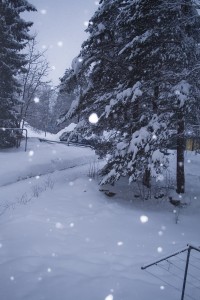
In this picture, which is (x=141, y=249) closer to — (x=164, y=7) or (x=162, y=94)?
(x=162, y=94)

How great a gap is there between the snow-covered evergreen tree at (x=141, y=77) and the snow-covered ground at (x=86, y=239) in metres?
1.28

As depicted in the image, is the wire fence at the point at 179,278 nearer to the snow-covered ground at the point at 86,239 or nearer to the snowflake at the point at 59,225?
the snow-covered ground at the point at 86,239

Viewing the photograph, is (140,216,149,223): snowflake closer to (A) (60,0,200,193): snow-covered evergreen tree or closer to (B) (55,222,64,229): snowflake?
(A) (60,0,200,193): snow-covered evergreen tree

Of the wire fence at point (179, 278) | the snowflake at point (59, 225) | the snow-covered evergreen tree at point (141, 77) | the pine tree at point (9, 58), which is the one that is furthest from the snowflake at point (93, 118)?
the pine tree at point (9, 58)

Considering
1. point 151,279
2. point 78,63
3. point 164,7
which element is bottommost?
point 151,279

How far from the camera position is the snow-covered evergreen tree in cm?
912

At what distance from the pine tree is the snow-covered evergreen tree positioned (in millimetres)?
7674

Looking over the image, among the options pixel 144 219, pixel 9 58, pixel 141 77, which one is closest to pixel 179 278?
pixel 144 219

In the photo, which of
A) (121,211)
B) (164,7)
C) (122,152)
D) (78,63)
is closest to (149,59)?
(164,7)

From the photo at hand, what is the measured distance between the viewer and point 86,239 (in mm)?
6758

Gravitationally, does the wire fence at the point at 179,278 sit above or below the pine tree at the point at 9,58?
below

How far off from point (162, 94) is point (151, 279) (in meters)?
8.23

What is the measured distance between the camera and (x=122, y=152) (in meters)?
9.62

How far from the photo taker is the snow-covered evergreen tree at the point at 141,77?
9.12 metres
